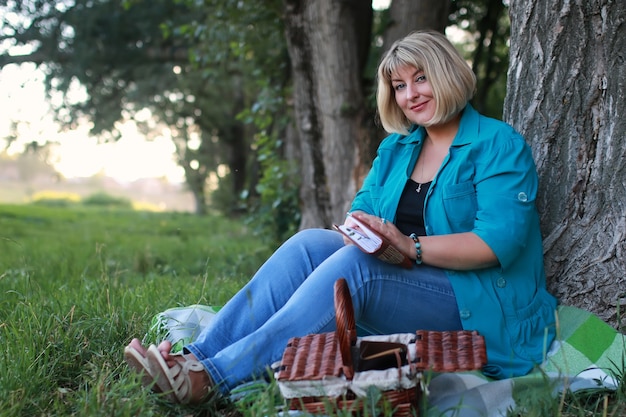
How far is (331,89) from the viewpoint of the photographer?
Answer: 4988 millimetres

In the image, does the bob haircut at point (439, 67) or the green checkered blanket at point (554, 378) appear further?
the bob haircut at point (439, 67)

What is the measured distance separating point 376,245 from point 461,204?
435 mm

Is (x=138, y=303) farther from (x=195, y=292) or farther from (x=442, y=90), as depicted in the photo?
(x=442, y=90)

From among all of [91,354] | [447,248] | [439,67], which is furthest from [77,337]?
[439,67]

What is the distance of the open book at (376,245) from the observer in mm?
2260

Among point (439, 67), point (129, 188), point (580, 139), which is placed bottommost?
point (129, 188)

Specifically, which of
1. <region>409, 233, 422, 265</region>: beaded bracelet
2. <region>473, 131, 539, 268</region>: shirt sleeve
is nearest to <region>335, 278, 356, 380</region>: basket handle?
A: <region>409, 233, 422, 265</region>: beaded bracelet

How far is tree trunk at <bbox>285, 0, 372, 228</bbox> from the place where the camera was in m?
4.93

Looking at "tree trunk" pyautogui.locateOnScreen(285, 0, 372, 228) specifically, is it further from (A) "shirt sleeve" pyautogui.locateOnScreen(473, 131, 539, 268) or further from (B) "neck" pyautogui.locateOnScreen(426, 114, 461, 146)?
(A) "shirt sleeve" pyautogui.locateOnScreen(473, 131, 539, 268)

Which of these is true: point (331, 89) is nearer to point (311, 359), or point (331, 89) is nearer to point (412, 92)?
point (412, 92)

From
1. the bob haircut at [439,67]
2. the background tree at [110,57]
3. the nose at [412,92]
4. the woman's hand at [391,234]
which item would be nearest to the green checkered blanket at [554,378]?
the woman's hand at [391,234]

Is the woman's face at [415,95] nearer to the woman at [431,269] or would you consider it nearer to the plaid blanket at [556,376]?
the woman at [431,269]

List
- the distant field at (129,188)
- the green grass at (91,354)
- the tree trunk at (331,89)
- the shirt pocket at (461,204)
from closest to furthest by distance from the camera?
1. the green grass at (91,354)
2. the shirt pocket at (461,204)
3. the tree trunk at (331,89)
4. the distant field at (129,188)

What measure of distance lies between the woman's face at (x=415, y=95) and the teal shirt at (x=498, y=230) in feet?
0.51
